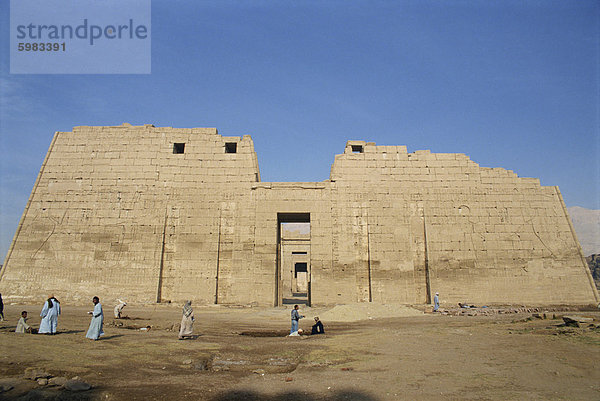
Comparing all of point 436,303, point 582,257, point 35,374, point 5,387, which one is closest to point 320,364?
point 35,374

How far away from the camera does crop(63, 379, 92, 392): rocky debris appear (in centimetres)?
511

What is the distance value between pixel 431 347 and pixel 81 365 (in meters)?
7.09

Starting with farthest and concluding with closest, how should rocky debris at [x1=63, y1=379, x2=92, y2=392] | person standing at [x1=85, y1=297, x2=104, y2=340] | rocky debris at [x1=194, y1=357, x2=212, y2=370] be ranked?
1. person standing at [x1=85, y1=297, x2=104, y2=340]
2. rocky debris at [x1=194, y1=357, x2=212, y2=370]
3. rocky debris at [x1=63, y1=379, x2=92, y2=392]

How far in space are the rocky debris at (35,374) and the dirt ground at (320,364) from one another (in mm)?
150

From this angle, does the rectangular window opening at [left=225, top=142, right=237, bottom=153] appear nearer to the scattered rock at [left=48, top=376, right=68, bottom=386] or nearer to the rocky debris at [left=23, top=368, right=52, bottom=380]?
the rocky debris at [left=23, top=368, right=52, bottom=380]

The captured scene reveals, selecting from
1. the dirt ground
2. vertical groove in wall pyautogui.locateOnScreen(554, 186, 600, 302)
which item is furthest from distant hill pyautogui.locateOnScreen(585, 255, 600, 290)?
the dirt ground

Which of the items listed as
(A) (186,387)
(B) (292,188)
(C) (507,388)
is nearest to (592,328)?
(C) (507,388)

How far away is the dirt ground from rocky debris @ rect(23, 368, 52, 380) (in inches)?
5.9

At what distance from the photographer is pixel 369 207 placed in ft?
62.5

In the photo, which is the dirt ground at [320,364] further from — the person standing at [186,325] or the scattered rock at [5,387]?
the person standing at [186,325]

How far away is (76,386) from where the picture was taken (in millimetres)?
5168

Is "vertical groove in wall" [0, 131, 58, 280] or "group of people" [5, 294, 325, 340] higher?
"vertical groove in wall" [0, 131, 58, 280]

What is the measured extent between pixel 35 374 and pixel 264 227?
43.6 feet

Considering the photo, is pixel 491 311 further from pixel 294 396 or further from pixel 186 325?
pixel 294 396
